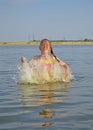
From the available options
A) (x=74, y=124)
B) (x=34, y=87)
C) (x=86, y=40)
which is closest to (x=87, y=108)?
(x=74, y=124)

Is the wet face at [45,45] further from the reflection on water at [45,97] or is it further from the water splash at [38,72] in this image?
the reflection on water at [45,97]

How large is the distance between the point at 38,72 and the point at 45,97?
347 centimetres

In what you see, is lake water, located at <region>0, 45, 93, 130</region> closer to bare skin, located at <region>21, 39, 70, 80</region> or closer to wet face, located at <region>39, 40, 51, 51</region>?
bare skin, located at <region>21, 39, 70, 80</region>

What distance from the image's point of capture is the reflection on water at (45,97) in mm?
8219

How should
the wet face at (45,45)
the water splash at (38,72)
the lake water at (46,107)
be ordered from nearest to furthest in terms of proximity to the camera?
the lake water at (46,107) → the wet face at (45,45) → the water splash at (38,72)

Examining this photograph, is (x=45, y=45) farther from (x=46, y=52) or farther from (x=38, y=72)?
(x=38, y=72)

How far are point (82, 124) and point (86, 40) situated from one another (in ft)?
537

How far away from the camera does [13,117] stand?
7719 millimetres

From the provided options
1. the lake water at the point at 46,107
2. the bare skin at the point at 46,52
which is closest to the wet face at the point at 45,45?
the bare skin at the point at 46,52

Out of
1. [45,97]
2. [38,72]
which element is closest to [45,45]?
[38,72]

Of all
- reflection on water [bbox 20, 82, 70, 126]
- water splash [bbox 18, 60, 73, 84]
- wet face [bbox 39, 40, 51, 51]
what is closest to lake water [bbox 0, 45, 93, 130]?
reflection on water [bbox 20, 82, 70, 126]

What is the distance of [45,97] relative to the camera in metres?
10.5

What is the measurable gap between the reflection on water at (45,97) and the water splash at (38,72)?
0.40 m

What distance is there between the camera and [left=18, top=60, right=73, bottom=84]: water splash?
13.9 m
